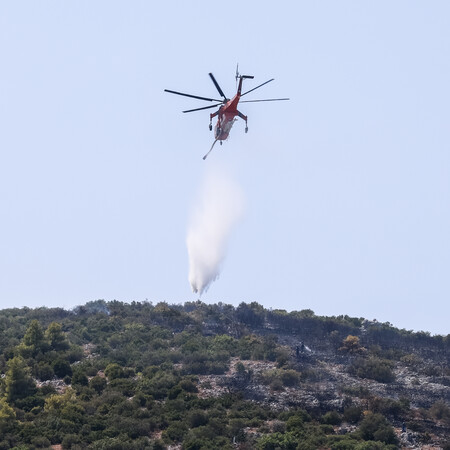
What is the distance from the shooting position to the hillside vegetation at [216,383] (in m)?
59.4

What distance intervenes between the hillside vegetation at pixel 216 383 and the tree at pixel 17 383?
89 mm

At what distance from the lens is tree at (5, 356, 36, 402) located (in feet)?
219

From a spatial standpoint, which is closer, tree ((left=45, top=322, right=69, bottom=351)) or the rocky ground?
the rocky ground

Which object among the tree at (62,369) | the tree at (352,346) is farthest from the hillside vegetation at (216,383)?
the tree at (352,346)

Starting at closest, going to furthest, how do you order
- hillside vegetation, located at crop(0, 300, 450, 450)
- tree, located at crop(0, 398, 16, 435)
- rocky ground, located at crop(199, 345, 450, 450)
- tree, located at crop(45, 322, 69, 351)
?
tree, located at crop(0, 398, 16, 435)
hillside vegetation, located at crop(0, 300, 450, 450)
rocky ground, located at crop(199, 345, 450, 450)
tree, located at crop(45, 322, 69, 351)

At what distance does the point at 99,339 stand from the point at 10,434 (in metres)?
28.1

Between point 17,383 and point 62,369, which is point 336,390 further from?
point 17,383

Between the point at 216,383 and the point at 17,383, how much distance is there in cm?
1489

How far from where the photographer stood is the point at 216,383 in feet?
235

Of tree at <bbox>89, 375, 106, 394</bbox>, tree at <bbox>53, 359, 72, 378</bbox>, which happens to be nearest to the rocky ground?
tree at <bbox>89, 375, 106, 394</bbox>

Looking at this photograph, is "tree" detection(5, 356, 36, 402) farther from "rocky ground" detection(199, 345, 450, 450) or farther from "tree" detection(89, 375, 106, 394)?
"rocky ground" detection(199, 345, 450, 450)

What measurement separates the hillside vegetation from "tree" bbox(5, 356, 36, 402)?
0.09 meters

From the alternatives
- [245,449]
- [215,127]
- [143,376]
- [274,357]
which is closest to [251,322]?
[274,357]

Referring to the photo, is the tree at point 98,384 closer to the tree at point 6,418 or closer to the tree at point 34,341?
the tree at point 6,418
